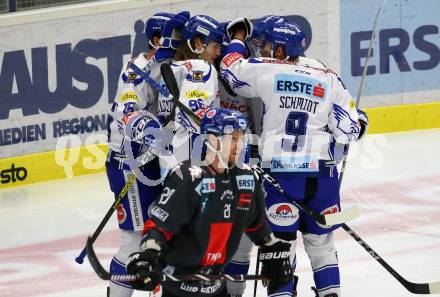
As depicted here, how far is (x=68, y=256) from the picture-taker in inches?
319

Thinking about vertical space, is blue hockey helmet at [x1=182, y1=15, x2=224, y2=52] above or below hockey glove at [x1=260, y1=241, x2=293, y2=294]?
above

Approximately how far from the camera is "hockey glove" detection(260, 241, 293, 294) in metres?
4.94

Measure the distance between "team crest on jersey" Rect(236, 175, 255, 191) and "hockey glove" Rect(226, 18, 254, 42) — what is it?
1637mm

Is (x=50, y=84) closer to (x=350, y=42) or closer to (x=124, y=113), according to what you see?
(x=350, y=42)

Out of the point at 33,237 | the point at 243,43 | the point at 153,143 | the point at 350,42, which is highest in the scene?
the point at 243,43

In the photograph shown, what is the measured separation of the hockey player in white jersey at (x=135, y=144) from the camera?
6227 millimetres

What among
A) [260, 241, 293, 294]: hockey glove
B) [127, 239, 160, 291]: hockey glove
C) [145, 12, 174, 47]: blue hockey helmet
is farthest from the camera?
[145, 12, 174, 47]: blue hockey helmet

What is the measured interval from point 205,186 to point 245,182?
188 millimetres

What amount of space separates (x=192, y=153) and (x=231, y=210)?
152 cm

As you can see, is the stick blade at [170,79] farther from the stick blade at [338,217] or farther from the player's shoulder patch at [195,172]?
the player's shoulder patch at [195,172]

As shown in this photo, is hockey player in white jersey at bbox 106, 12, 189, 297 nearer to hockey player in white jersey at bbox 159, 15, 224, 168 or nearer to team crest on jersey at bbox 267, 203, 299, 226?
hockey player in white jersey at bbox 159, 15, 224, 168

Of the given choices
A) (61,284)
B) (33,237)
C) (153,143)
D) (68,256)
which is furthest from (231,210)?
(33,237)

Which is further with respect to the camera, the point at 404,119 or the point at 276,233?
the point at 404,119

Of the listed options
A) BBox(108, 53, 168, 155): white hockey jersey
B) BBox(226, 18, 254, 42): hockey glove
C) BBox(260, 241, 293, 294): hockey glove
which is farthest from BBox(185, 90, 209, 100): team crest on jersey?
BBox(260, 241, 293, 294): hockey glove
